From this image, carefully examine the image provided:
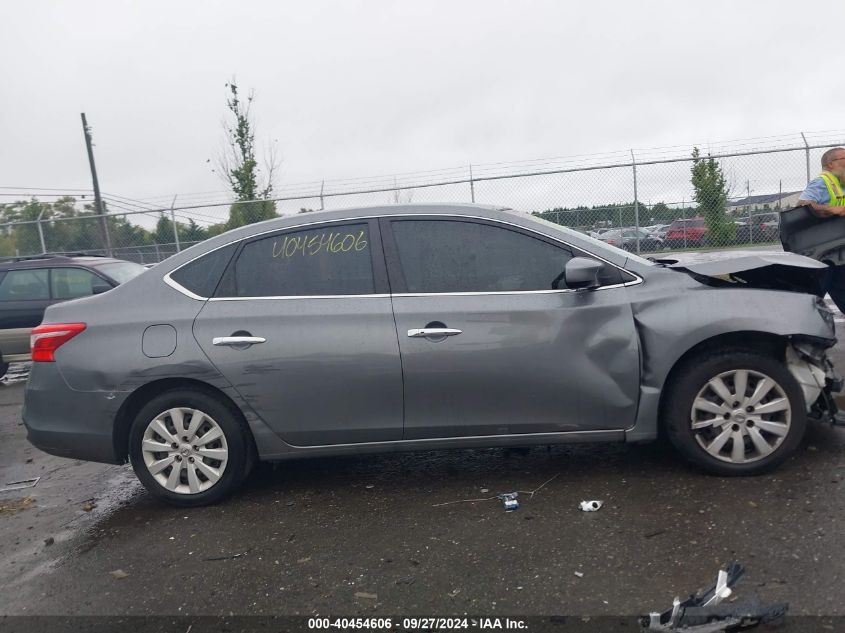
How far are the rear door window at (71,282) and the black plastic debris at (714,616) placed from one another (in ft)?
26.6

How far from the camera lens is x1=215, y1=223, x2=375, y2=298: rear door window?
4.24 metres

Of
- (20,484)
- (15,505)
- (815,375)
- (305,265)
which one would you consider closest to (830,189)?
(815,375)

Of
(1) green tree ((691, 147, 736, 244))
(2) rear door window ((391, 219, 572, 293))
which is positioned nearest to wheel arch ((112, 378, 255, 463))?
(2) rear door window ((391, 219, 572, 293))

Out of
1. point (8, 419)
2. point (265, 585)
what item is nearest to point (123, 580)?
point (265, 585)

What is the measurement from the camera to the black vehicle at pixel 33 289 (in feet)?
30.1

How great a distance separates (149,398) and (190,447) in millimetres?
387

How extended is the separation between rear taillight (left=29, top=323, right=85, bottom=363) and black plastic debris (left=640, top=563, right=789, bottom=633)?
3477 millimetres

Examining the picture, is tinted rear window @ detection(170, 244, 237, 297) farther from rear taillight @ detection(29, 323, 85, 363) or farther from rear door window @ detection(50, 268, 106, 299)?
rear door window @ detection(50, 268, 106, 299)

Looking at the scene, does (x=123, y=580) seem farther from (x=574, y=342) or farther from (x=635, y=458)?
(x=635, y=458)

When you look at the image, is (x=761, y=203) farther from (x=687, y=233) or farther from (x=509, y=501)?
(x=509, y=501)

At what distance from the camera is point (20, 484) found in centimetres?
526

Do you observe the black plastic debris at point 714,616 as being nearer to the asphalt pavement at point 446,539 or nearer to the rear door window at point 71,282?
the asphalt pavement at point 446,539

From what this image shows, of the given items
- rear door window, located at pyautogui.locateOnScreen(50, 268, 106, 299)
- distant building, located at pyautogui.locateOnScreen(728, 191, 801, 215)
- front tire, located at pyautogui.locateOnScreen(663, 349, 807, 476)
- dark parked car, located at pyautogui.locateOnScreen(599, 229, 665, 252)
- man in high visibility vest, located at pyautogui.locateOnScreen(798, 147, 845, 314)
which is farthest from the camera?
dark parked car, located at pyautogui.locateOnScreen(599, 229, 665, 252)

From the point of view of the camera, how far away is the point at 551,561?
3328mm
